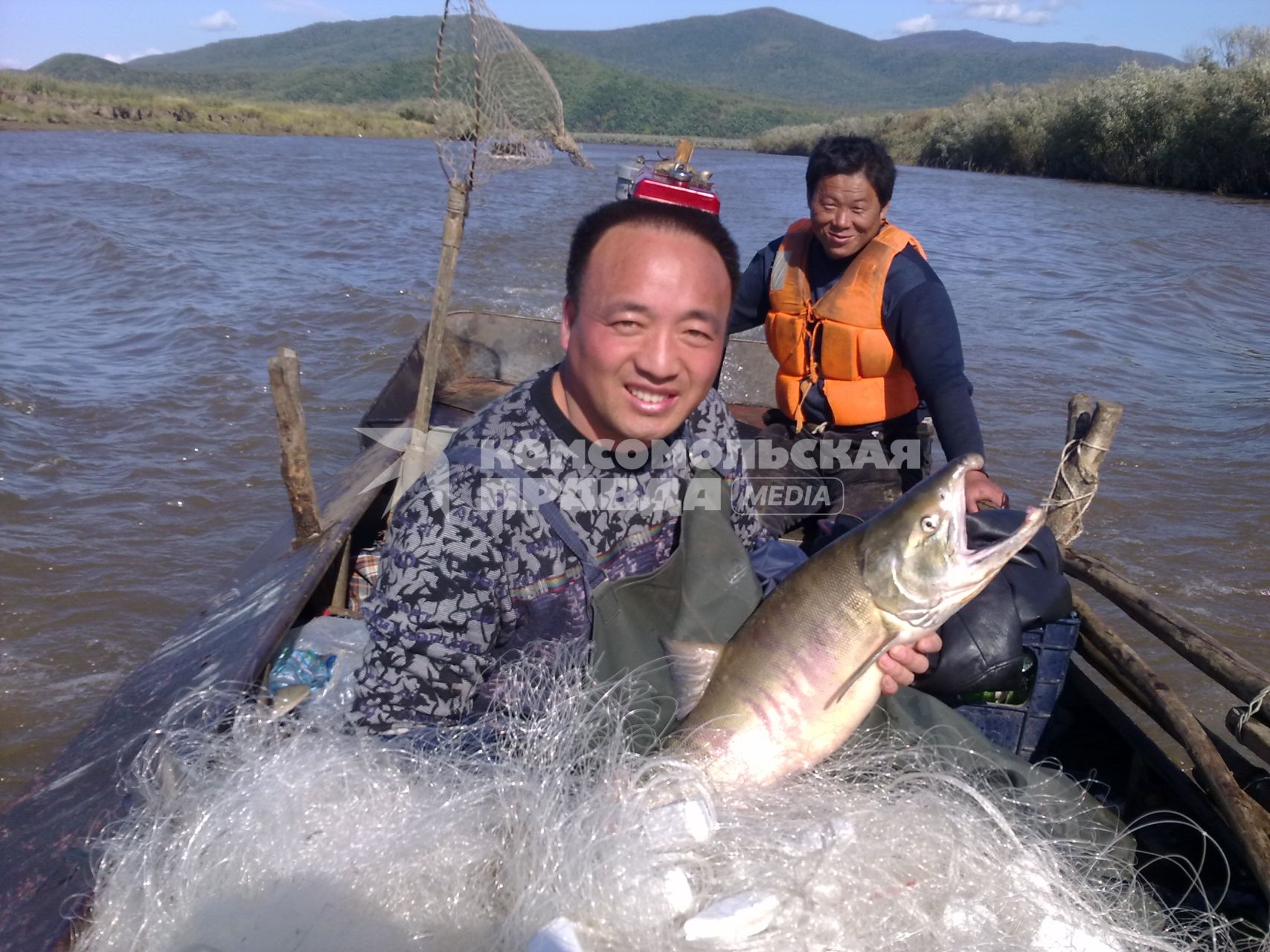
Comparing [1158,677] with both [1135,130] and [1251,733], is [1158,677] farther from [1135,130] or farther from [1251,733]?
[1135,130]

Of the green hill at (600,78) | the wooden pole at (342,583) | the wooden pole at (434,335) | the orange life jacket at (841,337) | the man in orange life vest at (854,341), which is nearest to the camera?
the wooden pole at (342,583)

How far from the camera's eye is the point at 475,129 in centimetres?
491

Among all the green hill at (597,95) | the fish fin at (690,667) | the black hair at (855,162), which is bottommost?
the fish fin at (690,667)

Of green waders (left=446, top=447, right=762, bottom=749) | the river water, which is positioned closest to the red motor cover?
green waders (left=446, top=447, right=762, bottom=749)

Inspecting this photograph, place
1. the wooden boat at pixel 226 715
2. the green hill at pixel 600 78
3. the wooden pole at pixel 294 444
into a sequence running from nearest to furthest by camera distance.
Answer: the wooden boat at pixel 226 715 → the wooden pole at pixel 294 444 → the green hill at pixel 600 78

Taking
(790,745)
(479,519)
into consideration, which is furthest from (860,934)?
(479,519)

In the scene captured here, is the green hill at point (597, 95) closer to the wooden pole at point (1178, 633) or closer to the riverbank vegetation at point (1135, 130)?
the riverbank vegetation at point (1135, 130)

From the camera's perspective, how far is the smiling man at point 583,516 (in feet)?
7.07

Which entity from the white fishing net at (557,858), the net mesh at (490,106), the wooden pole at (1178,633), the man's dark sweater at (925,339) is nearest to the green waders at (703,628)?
the white fishing net at (557,858)

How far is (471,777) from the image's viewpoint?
6.33 feet

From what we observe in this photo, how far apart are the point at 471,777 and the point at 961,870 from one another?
3.32ft

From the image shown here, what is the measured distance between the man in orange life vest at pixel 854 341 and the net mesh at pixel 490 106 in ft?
4.99

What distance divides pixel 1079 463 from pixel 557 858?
3.27m

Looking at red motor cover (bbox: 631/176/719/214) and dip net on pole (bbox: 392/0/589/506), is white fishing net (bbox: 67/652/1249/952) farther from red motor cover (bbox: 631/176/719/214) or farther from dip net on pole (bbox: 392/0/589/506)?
dip net on pole (bbox: 392/0/589/506)
